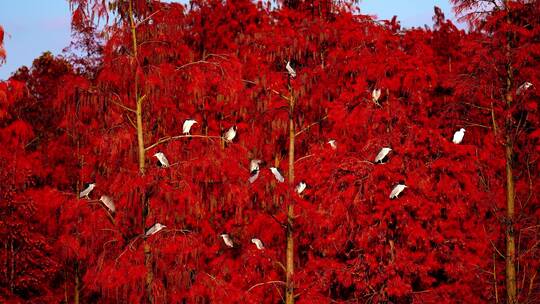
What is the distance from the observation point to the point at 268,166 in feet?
64.0

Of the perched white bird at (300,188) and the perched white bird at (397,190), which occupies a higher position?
the perched white bird at (397,190)

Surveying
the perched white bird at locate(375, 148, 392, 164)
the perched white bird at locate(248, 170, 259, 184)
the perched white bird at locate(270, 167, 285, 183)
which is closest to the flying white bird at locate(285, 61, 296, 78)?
the perched white bird at locate(270, 167, 285, 183)

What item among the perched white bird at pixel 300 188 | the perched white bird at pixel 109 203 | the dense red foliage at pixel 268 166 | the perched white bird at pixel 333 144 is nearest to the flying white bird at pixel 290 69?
the dense red foliage at pixel 268 166

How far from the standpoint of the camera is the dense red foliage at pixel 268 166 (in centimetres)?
1166

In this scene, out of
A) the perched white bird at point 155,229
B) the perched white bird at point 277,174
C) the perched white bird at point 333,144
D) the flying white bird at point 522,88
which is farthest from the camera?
the perched white bird at point 333,144

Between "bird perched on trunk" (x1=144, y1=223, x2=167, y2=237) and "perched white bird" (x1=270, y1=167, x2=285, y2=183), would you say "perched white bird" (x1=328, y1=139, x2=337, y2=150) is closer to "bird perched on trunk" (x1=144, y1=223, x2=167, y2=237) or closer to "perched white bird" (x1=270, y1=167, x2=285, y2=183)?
"perched white bird" (x1=270, y1=167, x2=285, y2=183)

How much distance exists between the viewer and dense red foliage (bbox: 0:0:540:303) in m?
11.7

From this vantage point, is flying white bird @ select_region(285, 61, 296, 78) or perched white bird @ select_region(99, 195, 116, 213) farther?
flying white bird @ select_region(285, 61, 296, 78)

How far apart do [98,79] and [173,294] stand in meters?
3.66

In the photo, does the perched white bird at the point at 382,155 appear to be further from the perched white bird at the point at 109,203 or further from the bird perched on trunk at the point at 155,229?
the perched white bird at the point at 109,203

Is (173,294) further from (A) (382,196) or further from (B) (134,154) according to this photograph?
(A) (382,196)

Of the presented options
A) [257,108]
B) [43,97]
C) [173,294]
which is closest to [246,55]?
[257,108]

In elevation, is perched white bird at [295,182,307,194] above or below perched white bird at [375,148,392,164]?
below

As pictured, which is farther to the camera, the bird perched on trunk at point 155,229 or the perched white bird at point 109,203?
the perched white bird at point 109,203
